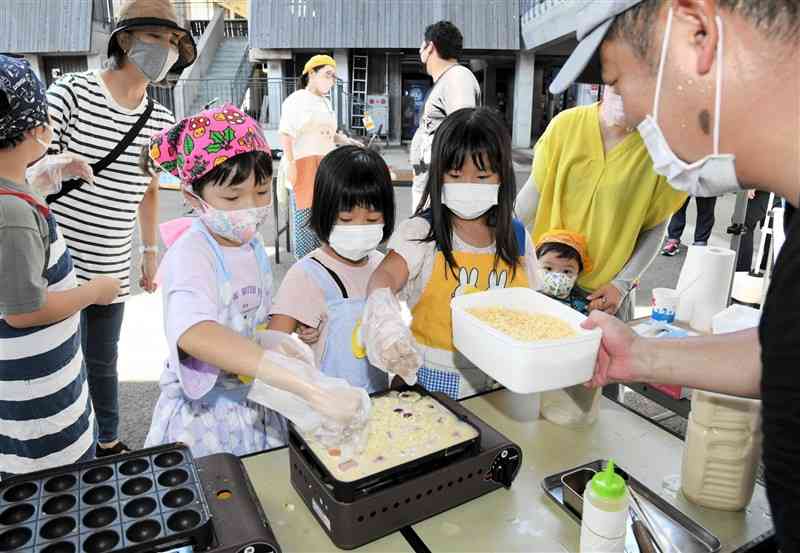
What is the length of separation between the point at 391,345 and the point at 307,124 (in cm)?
333

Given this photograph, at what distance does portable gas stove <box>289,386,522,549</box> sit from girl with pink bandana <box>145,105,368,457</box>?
0.95ft

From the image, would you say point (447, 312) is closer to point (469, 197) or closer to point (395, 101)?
point (469, 197)

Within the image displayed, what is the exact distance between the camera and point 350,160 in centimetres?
163

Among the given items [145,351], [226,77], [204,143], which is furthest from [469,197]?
[226,77]

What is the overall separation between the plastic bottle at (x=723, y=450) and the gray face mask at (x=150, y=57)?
1.96 m

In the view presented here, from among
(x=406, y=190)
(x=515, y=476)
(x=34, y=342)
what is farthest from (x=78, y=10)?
(x=515, y=476)

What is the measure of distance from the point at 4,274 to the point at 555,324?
132 centimetres

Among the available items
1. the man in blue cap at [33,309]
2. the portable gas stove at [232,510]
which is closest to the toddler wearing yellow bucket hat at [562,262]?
the portable gas stove at [232,510]

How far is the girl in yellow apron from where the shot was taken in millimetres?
1642

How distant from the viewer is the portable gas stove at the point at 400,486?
96cm

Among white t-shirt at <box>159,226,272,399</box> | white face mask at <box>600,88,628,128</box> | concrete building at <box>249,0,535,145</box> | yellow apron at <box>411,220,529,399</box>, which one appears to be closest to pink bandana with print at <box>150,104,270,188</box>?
white t-shirt at <box>159,226,272,399</box>

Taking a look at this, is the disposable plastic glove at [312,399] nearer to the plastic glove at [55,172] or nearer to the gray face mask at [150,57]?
the plastic glove at [55,172]

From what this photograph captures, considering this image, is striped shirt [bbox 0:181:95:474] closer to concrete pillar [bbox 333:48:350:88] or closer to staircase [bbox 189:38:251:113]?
staircase [bbox 189:38:251:113]

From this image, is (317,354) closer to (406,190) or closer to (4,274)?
(4,274)
